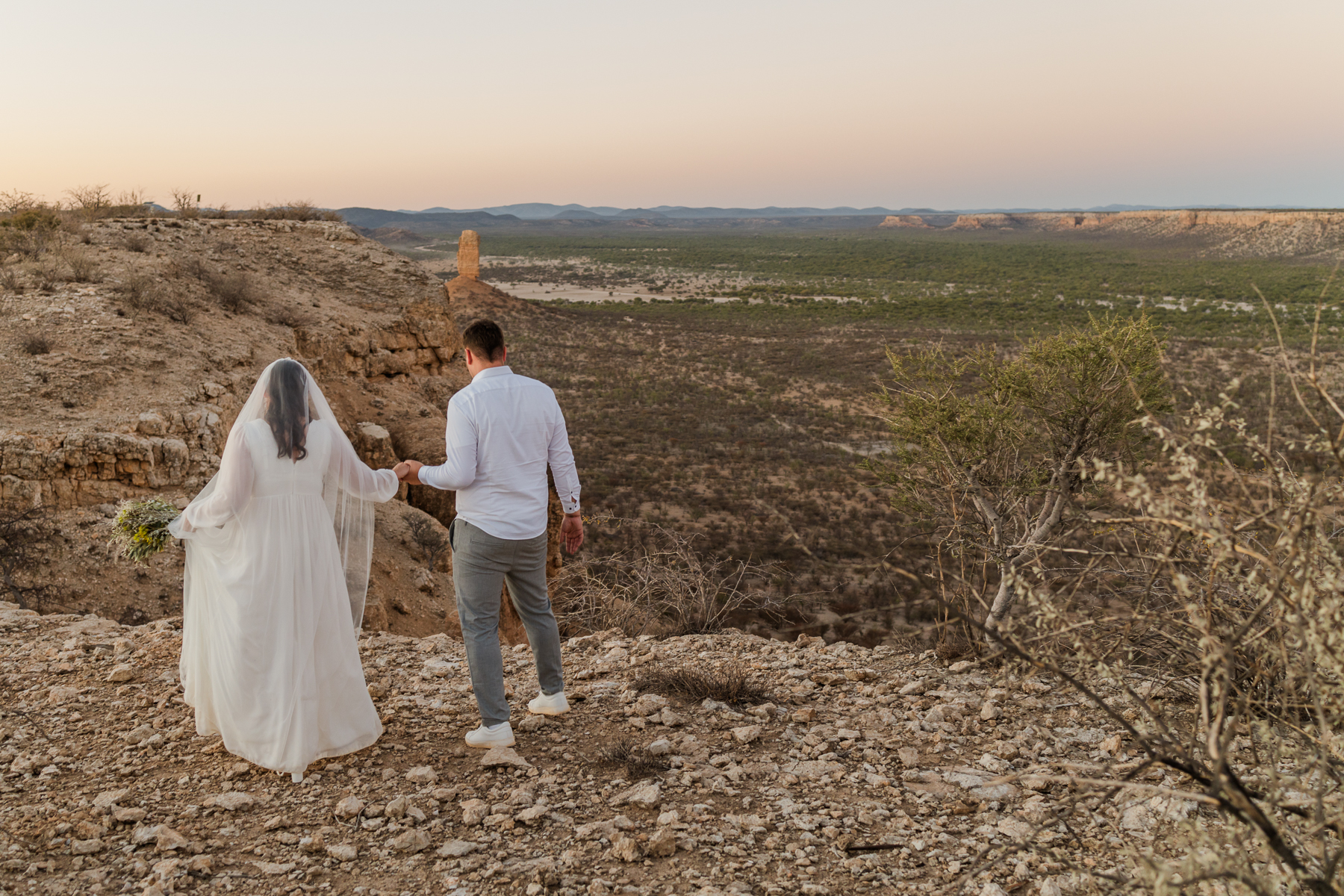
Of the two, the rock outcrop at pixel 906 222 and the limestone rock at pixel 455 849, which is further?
the rock outcrop at pixel 906 222

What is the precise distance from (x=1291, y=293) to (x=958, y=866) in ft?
200

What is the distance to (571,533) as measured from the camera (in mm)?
3760

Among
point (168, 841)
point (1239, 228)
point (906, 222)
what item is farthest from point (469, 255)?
point (906, 222)

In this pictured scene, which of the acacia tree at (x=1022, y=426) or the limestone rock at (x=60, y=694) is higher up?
the acacia tree at (x=1022, y=426)

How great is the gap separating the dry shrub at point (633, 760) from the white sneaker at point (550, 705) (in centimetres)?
38

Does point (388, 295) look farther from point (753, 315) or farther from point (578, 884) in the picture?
point (753, 315)

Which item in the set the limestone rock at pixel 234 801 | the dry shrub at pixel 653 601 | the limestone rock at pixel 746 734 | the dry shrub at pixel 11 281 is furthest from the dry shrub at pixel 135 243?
the limestone rock at pixel 746 734

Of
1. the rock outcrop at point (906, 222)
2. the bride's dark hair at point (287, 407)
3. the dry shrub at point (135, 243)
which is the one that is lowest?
the bride's dark hair at point (287, 407)

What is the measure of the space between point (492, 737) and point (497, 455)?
4.06 feet

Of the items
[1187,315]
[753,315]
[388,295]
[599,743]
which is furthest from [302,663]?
[1187,315]

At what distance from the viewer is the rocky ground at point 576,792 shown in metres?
2.63

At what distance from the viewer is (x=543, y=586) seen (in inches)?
146

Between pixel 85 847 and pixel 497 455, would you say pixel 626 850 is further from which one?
pixel 85 847

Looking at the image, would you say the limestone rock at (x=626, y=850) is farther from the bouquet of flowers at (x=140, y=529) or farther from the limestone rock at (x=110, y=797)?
the bouquet of flowers at (x=140, y=529)
